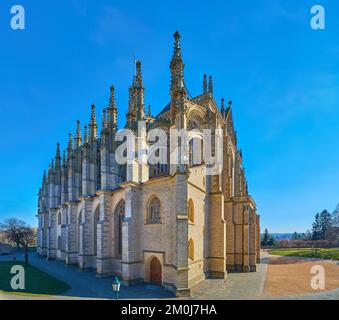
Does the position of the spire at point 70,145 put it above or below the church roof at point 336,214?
above

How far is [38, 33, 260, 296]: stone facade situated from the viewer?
19.4 m

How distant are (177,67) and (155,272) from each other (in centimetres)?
1663

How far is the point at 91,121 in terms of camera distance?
30000 mm

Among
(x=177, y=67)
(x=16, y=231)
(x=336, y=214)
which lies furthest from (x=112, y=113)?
(x=336, y=214)

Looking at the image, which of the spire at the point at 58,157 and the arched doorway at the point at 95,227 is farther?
the spire at the point at 58,157

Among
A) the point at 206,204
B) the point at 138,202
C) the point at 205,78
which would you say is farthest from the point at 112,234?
the point at 205,78

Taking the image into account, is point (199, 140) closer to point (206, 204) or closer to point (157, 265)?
point (206, 204)

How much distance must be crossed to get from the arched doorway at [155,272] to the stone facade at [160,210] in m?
0.07

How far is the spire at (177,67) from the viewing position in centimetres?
2028

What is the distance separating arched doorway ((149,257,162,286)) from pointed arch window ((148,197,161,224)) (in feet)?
10.2

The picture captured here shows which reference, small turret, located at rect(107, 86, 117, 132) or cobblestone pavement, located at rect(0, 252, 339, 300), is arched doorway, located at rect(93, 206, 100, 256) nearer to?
cobblestone pavement, located at rect(0, 252, 339, 300)

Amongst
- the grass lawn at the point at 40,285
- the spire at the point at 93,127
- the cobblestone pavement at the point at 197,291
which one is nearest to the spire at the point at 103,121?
the spire at the point at 93,127

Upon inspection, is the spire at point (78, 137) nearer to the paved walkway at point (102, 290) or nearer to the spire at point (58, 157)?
the spire at point (58, 157)

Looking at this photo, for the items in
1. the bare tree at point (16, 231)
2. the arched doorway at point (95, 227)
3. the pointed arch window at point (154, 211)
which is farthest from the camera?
the bare tree at point (16, 231)
